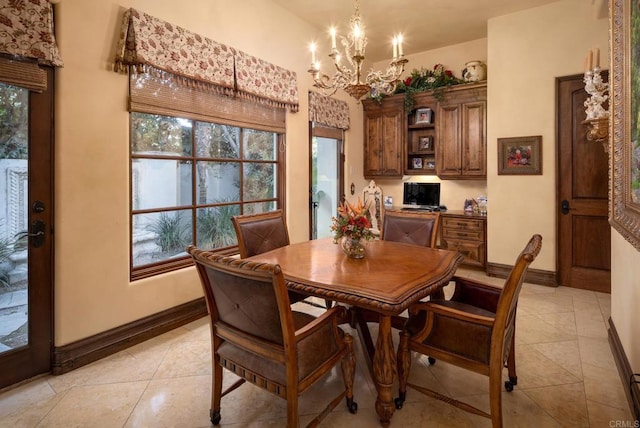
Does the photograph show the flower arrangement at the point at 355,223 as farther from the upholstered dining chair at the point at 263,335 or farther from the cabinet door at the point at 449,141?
the cabinet door at the point at 449,141

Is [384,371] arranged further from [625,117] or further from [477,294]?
[625,117]

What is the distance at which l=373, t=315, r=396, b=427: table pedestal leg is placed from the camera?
1729mm

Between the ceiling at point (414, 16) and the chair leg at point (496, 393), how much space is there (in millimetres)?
3744

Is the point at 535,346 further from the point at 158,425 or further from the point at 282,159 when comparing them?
the point at 282,159

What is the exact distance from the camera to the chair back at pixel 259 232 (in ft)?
8.71

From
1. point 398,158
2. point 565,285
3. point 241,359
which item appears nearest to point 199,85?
point 241,359

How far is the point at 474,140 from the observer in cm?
466

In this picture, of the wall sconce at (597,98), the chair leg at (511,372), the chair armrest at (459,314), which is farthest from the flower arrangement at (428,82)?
the chair armrest at (459,314)

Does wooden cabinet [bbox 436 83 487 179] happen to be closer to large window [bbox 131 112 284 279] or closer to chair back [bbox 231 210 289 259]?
large window [bbox 131 112 284 279]

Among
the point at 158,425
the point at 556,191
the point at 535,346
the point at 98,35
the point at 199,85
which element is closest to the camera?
the point at 158,425

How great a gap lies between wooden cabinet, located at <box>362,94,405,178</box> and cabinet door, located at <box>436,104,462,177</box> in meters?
0.58

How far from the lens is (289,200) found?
4137mm

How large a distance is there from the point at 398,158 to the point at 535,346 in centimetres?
334

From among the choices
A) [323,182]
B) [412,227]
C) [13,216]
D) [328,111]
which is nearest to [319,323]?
[412,227]
